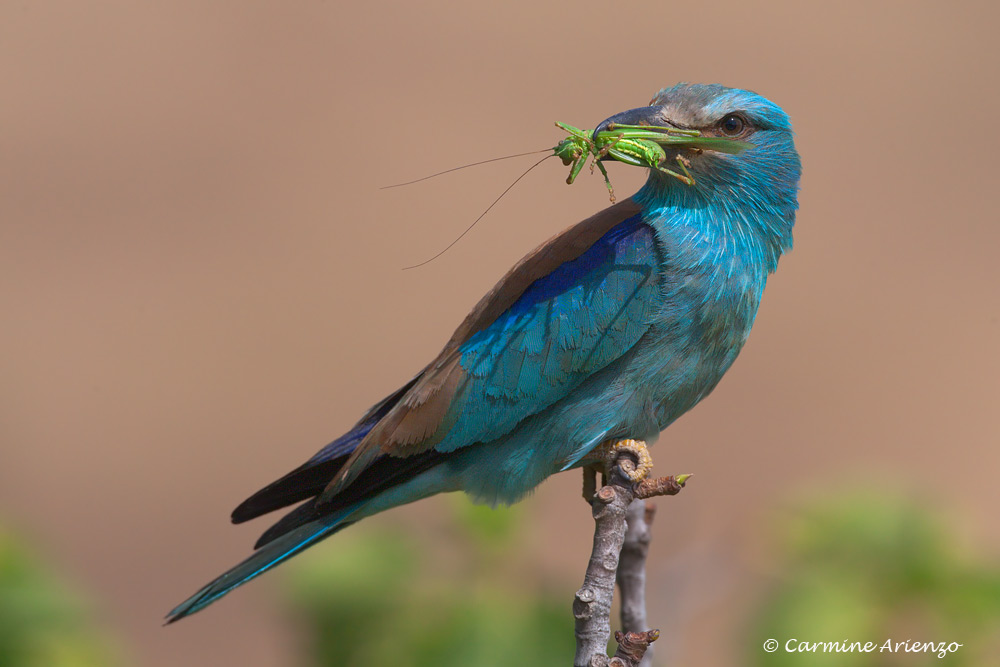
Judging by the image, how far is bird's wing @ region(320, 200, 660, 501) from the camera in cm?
321

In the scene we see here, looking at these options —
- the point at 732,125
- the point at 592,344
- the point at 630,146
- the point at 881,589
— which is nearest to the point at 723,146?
the point at 732,125

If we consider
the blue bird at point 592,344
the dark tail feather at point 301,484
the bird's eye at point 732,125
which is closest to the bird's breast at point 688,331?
the blue bird at point 592,344

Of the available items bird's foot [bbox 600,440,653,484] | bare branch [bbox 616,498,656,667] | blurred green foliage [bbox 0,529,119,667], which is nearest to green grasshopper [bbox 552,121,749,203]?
bird's foot [bbox 600,440,653,484]

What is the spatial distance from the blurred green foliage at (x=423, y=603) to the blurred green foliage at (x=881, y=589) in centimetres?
71

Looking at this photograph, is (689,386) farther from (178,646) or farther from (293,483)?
(178,646)

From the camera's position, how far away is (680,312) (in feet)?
10.3

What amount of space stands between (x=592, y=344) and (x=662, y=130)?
68 cm

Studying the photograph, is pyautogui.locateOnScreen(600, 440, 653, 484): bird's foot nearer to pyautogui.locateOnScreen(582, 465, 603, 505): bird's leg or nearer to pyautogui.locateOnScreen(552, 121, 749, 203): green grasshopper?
pyautogui.locateOnScreen(582, 465, 603, 505): bird's leg

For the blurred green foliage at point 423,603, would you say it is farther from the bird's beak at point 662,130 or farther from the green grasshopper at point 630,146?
the bird's beak at point 662,130

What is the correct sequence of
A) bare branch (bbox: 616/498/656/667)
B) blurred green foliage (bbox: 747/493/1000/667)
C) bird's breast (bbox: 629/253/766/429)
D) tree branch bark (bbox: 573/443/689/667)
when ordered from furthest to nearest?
blurred green foliage (bbox: 747/493/1000/667), bird's breast (bbox: 629/253/766/429), bare branch (bbox: 616/498/656/667), tree branch bark (bbox: 573/443/689/667)

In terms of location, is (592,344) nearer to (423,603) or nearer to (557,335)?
(557,335)

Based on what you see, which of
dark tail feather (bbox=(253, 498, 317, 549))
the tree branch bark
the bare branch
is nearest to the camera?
the tree branch bark

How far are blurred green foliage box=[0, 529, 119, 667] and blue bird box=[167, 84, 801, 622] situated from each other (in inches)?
11.0

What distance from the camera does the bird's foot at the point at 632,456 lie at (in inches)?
114
